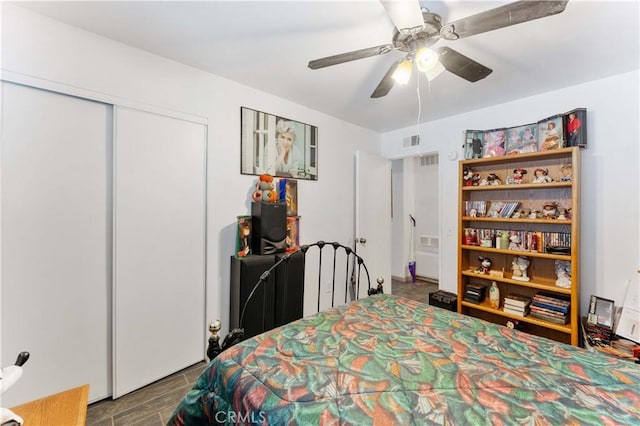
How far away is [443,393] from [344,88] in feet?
7.78

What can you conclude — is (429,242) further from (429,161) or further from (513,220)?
(513,220)

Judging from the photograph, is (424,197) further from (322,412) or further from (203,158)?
(322,412)

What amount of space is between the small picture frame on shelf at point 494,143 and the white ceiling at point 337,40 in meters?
0.38

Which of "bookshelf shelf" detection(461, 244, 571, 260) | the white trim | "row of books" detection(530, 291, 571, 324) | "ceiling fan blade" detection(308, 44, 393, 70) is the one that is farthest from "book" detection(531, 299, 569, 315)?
the white trim

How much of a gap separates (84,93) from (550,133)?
12.2 ft

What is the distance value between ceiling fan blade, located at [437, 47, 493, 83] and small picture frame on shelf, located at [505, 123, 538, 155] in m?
1.43

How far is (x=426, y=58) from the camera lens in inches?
55.9

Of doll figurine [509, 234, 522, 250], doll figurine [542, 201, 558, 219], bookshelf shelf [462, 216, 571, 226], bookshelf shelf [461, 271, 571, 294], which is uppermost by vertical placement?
doll figurine [542, 201, 558, 219]

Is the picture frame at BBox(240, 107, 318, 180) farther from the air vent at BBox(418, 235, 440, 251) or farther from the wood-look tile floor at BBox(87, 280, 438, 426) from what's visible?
the air vent at BBox(418, 235, 440, 251)

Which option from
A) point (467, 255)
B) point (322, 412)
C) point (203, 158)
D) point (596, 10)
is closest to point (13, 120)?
point (203, 158)

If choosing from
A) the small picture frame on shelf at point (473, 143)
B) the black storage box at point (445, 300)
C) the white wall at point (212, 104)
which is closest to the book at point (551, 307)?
the black storage box at point (445, 300)

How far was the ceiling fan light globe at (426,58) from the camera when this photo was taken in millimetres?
1404

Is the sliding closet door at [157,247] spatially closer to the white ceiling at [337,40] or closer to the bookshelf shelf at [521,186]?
the white ceiling at [337,40]

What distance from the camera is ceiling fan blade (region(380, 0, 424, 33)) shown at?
112 cm
